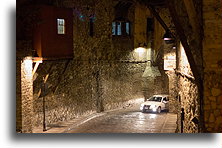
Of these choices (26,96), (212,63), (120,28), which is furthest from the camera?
(120,28)

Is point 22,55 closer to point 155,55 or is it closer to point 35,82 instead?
point 35,82

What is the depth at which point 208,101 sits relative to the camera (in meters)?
4.74

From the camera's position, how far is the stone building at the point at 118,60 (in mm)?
4742

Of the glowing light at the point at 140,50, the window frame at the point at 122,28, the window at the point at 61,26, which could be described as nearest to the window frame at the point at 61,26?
the window at the point at 61,26

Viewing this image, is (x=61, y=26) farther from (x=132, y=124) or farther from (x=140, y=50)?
(x=140, y=50)

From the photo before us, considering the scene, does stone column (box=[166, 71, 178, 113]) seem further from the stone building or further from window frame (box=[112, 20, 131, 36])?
window frame (box=[112, 20, 131, 36])

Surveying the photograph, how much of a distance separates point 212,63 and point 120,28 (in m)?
13.7

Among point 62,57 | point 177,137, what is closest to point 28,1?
point 62,57

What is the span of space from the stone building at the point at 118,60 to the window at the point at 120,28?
0.05ft

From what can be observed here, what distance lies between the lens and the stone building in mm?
4742

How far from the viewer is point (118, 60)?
17938mm

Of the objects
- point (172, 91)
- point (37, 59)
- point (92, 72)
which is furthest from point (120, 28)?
point (37, 59)

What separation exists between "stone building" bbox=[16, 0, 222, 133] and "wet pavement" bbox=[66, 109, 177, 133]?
103 cm

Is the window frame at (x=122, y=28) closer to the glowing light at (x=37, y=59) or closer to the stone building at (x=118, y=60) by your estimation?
the stone building at (x=118, y=60)
